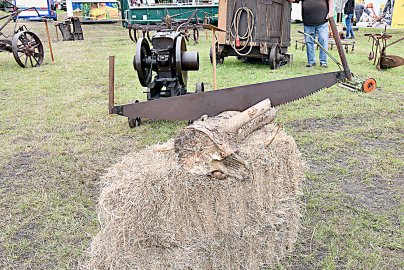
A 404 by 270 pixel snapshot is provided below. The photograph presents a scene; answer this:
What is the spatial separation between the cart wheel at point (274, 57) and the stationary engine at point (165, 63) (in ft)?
12.9

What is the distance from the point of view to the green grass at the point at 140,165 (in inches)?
113

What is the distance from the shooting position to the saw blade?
3.89m

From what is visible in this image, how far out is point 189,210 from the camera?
2.19 metres

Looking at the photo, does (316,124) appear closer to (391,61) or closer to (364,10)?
(391,61)

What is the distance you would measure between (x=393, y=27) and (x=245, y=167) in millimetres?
15820

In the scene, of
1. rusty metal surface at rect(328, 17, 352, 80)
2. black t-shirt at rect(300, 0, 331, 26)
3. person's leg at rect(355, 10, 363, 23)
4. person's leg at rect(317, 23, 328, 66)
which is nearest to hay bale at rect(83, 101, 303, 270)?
rusty metal surface at rect(328, 17, 352, 80)

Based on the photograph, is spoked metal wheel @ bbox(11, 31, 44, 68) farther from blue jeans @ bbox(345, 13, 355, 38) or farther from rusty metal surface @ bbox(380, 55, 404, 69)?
blue jeans @ bbox(345, 13, 355, 38)

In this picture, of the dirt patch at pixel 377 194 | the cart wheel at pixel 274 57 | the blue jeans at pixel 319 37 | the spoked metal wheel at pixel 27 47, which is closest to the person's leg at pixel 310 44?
the blue jeans at pixel 319 37

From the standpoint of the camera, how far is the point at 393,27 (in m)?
15.7

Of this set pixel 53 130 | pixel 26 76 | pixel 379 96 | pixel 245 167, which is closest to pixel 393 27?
pixel 379 96

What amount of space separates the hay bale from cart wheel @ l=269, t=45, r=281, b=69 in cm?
641

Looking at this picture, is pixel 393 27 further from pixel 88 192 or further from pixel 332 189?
pixel 88 192

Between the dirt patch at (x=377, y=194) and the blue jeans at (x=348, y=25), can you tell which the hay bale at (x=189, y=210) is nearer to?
the dirt patch at (x=377, y=194)

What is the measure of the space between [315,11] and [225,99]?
223 inches
